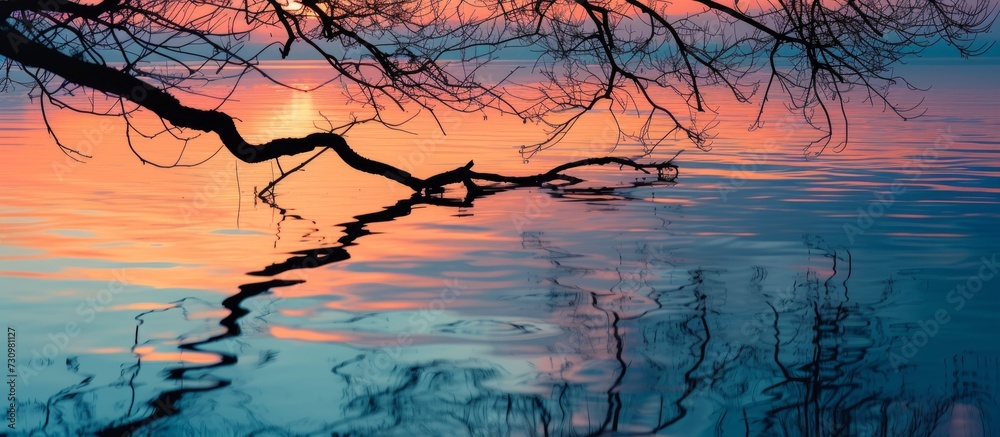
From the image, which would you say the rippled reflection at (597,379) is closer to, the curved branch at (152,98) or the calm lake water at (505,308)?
the calm lake water at (505,308)

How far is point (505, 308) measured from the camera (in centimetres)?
995

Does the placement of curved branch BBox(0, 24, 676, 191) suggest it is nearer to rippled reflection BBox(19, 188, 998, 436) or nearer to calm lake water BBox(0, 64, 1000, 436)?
calm lake water BBox(0, 64, 1000, 436)

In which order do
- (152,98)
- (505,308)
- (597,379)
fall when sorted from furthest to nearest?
1. (152,98)
2. (505,308)
3. (597,379)

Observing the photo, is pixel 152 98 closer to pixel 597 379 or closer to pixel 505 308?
pixel 505 308

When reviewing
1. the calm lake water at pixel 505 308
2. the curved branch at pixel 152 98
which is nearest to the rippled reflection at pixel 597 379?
the calm lake water at pixel 505 308

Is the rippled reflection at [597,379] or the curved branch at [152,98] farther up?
the curved branch at [152,98]

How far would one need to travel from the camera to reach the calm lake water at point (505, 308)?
23.0 feet

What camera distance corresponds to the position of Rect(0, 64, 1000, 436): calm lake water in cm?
700

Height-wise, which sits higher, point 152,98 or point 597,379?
point 152,98

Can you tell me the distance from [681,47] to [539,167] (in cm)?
1304

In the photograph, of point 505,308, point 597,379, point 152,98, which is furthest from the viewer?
point 152,98

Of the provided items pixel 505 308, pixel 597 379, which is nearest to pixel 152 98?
pixel 505 308

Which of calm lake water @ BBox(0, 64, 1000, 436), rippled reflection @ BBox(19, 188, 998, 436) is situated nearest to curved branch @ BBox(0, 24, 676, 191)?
calm lake water @ BBox(0, 64, 1000, 436)

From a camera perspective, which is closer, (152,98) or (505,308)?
(505,308)
